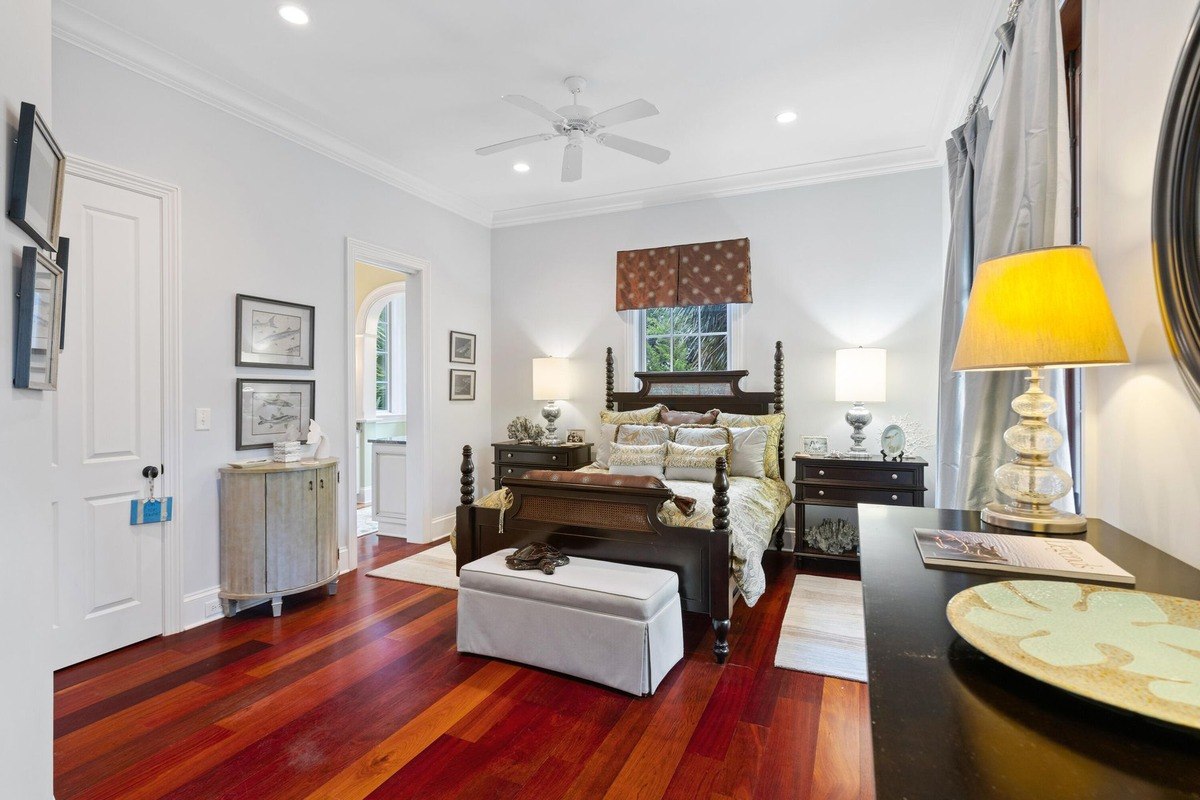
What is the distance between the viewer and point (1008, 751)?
0.57 m

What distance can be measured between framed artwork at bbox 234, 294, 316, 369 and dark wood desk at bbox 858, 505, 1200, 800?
3.52 meters

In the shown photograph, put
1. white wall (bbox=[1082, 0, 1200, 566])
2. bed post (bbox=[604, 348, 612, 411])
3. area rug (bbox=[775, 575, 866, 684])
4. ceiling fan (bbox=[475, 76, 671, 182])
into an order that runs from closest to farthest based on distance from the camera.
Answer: white wall (bbox=[1082, 0, 1200, 566])
area rug (bbox=[775, 575, 866, 684])
ceiling fan (bbox=[475, 76, 671, 182])
bed post (bbox=[604, 348, 612, 411])

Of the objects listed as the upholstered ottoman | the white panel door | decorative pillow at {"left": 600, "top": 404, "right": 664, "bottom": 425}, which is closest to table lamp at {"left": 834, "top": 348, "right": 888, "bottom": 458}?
decorative pillow at {"left": 600, "top": 404, "right": 664, "bottom": 425}

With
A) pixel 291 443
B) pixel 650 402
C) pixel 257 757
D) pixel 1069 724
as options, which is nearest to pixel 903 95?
pixel 650 402

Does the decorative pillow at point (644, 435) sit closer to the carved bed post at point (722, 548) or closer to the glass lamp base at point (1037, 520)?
the carved bed post at point (722, 548)

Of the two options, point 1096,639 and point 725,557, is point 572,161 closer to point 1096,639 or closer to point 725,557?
point 725,557

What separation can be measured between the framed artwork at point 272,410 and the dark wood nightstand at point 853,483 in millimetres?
3298

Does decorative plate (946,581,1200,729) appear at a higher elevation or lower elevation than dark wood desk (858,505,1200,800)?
higher

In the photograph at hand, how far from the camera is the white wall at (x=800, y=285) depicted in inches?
161

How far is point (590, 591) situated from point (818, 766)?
1.01 m

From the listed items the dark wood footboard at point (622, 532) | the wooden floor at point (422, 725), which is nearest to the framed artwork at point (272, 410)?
the wooden floor at point (422, 725)

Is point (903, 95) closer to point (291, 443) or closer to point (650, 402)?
point (650, 402)

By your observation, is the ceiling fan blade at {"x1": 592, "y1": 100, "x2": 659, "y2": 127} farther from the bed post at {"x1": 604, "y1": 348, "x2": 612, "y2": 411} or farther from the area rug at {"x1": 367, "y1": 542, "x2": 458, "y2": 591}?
the area rug at {"x1": 367, "y1": 542, "x2": 458, "y2": 591}

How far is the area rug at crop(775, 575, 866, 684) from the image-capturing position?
2621mm
